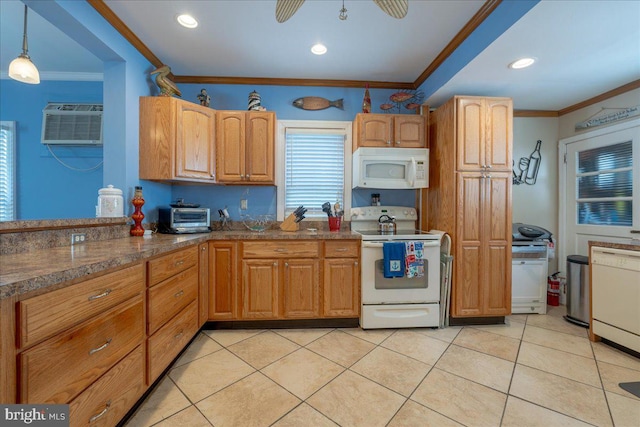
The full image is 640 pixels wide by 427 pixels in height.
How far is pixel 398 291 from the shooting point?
2367 mm

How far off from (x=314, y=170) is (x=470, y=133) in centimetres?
Result: 165

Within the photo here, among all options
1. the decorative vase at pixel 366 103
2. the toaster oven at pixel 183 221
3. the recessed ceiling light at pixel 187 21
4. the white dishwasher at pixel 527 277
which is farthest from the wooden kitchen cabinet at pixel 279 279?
the white dishwasher at pixel 527 277

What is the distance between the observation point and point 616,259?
2006 millimetres

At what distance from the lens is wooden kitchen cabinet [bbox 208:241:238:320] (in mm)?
2307

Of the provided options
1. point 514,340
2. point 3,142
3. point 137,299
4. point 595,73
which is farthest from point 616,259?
point 3,142

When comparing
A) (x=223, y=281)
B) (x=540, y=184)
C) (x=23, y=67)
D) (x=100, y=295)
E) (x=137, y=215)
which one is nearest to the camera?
(x=100, y=295)

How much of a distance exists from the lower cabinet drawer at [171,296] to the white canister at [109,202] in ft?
2.62

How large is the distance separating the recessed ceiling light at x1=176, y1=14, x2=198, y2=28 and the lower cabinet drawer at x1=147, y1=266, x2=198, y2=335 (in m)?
1.97

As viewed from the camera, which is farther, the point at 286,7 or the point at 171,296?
the point at 171,296

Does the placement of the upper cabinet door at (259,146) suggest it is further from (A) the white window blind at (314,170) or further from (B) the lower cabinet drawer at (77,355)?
(B) the lower cabinet drawer at (77,355)

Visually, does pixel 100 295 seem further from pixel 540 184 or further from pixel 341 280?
pixel 540 184

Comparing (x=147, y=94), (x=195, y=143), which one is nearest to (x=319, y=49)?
(x=195, y=143)

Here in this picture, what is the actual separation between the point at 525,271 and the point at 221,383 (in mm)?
3139

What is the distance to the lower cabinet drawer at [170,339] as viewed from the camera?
1.47 m
